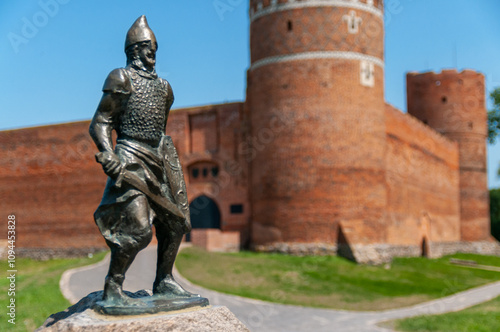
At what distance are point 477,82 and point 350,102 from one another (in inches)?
640

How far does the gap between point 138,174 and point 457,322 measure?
357 inches

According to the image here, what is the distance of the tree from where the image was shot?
169 ft

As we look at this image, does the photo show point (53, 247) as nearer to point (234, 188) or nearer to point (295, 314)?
point (234, 188)

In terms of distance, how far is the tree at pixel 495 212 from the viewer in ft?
169

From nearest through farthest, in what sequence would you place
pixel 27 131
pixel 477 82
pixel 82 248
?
pixel 82 248
pixel 27 131
pixel 477 82

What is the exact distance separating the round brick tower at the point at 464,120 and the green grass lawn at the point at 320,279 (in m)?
15.0

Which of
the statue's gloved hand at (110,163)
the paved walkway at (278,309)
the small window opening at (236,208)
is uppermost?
the statue's gloved hand at (110,163)

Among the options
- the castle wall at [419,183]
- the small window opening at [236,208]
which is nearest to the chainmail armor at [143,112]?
the small window opening at [236,208]

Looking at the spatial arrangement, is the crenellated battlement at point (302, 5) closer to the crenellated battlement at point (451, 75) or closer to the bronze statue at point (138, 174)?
the crenellated battlement at point (451, 75)

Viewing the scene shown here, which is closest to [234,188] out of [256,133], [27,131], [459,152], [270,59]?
[256,133]

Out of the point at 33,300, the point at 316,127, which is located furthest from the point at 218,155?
the point at 33,300

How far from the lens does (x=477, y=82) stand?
37.3m

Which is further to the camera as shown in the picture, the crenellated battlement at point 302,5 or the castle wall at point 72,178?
the castle wall at point 72,178

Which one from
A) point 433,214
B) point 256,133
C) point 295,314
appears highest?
point 256,133
